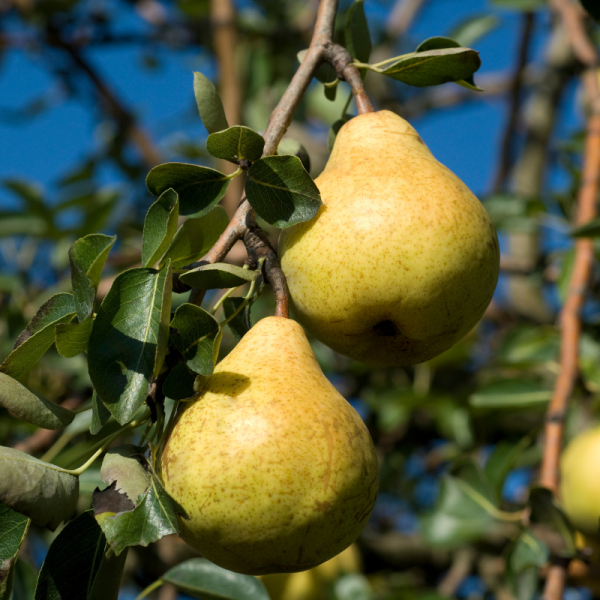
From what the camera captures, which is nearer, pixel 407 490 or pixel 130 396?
pixel 130 396

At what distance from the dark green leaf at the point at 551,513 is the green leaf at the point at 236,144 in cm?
103

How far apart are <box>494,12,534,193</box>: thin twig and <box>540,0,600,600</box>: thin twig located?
0.56 meters

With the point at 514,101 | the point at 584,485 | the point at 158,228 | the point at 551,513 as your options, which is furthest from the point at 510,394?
the point at 514,101

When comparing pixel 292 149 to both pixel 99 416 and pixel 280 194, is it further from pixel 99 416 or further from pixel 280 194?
pixel 99 416

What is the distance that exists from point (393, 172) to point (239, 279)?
0.89 ft

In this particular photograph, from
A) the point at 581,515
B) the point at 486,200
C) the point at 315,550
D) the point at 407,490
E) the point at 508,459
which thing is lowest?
the point at 407,490

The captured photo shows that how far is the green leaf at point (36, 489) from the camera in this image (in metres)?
0.72

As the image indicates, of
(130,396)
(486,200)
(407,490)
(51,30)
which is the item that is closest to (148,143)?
(51,30)

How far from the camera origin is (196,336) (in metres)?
0.82

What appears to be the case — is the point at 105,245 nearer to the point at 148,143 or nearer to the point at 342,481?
the point at 342,481

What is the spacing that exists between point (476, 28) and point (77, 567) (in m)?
2.75

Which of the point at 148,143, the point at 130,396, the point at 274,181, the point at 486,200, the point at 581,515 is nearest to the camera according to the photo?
the point at 130,396

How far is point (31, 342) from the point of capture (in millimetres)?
836

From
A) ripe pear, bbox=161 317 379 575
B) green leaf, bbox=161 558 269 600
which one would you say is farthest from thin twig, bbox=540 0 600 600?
ripe pear, bbox=161 317 379 575
